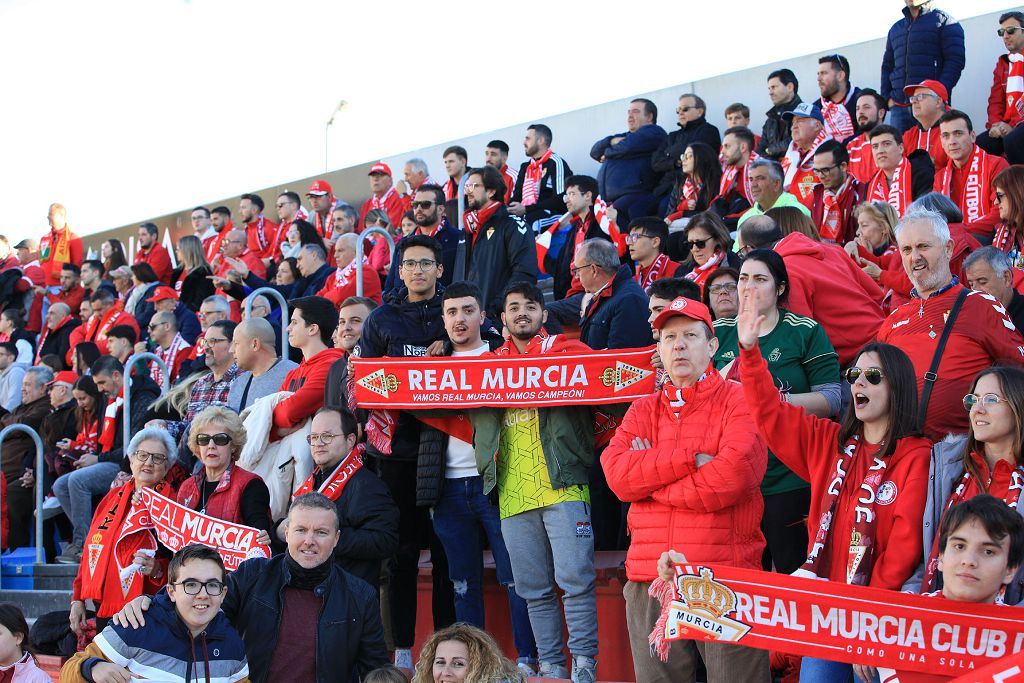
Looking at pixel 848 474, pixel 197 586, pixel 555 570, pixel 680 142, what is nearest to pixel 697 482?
pixel 848 474

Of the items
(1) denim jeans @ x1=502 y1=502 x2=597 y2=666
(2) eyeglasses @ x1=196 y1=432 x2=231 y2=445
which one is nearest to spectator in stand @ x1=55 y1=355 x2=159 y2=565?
(2) eyeglasses @ x1=196 y1=432 x2=231 y2=445

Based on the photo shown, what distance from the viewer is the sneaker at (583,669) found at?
5.82m

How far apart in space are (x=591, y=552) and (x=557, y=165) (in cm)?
739

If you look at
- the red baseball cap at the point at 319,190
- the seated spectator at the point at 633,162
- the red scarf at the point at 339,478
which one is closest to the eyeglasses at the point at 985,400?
the red scarf at the point at 339,478

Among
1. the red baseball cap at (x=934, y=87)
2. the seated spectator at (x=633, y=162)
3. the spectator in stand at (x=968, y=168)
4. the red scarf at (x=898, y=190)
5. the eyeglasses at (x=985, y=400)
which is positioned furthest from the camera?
the seated spectator at (x=633, y=162)

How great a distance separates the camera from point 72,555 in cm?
957

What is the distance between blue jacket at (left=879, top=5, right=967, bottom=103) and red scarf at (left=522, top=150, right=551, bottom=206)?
360cm

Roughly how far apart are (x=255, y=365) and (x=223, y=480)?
1519 mm

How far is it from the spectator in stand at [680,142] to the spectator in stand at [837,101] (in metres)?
1.16

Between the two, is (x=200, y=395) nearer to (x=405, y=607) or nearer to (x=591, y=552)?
(x=405, y=607)

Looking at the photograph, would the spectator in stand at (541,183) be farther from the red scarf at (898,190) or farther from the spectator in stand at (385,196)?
the red scarf at (898,190)

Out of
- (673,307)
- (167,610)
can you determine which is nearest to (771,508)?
(673,307)

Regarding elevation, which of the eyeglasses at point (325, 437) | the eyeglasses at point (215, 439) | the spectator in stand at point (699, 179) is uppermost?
the spectator in stand at point (699, 179)

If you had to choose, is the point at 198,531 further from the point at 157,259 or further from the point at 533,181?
the point at 157,259
